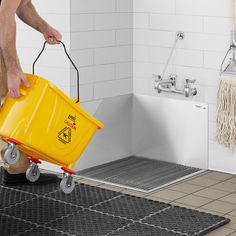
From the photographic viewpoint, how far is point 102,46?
4.57 meters

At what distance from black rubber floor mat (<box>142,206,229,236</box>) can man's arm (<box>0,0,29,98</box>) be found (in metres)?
0.92

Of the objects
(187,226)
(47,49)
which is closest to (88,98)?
(47,49)

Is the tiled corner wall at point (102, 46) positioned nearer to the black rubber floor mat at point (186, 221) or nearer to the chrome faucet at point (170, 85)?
the chrome faucet at point (170, 85)

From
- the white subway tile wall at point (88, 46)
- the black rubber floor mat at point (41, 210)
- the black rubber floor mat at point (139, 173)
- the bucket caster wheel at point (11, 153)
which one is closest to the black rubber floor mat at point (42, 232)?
the black rubber floor mat at point (41, 210)

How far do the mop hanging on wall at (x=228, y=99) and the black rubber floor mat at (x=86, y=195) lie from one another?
2.64 feet

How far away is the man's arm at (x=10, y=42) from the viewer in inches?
127

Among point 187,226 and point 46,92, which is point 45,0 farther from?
point 187,226

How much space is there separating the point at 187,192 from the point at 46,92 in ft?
3.87

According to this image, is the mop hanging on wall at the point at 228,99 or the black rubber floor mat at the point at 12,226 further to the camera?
the mop hanging on wall at the point at 228,99

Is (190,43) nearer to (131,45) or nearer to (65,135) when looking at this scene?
(131,45)

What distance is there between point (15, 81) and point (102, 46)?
1369 millimetres

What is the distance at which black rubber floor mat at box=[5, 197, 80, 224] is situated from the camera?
3.62 m

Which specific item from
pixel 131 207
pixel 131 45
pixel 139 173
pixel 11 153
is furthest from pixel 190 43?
pixel 11 153

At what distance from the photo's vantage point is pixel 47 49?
4.47 metres
